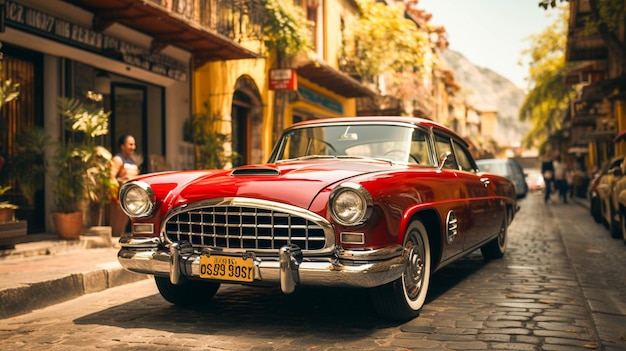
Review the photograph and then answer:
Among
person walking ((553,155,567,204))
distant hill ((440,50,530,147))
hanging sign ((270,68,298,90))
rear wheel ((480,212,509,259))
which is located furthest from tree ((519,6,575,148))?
distant hill ((440,50,530,147))

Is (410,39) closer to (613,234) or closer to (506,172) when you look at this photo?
(506,172)

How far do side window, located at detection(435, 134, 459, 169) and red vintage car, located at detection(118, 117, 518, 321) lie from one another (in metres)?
0.26

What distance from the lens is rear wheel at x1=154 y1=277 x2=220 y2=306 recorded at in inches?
191

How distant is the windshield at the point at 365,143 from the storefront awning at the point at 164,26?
14.5 ft

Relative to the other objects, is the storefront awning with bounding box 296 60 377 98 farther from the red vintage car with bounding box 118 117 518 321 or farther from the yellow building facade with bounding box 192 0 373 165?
the red vintage car with bounding box 118 117 518 321

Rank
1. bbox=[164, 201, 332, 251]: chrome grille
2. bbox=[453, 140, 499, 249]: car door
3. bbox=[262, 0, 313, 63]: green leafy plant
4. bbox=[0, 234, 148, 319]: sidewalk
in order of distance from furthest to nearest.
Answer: bbox=[262, 0, 313, 63]: green leafy plant → bbox=[453, 140, 499, 249]: car door → bbox=[0, 234, 148, 319]: sidewalk → bbox=[164, 201, 332, 251]: chrome grille

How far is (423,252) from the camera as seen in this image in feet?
15.3

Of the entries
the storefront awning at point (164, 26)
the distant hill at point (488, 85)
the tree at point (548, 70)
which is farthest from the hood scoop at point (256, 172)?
the distant hill at point (488, 85)

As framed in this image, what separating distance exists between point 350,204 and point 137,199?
1.62m

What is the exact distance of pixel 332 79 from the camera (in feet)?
61.9

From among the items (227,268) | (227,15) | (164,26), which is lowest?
(227,268)

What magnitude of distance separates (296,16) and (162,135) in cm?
473

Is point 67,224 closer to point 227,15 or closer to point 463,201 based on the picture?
point 463,201

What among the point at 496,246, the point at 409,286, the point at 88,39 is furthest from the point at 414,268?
the point at 88,39
